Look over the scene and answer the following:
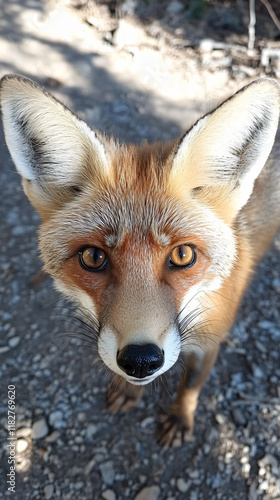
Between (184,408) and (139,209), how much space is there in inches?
63.6

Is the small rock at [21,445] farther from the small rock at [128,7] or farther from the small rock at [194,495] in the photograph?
the small rock at [128,7]

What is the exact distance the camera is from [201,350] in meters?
2.32

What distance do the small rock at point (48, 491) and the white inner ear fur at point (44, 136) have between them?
6.41ft

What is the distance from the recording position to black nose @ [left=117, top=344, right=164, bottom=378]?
1.43 meters

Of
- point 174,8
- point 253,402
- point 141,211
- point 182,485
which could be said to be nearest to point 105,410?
point 182,485

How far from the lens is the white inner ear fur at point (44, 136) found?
1.65 metres

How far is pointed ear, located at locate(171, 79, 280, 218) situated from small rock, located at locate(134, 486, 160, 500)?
190 centimetres

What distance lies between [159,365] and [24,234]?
110 inches

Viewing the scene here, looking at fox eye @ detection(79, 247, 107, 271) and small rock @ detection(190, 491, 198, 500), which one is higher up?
fox eye @ detection(79, 247, 107, 271)

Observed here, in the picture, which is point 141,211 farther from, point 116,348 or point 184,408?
point 184,408

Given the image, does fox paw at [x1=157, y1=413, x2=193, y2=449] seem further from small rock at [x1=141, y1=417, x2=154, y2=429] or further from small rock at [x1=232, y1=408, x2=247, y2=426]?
small rock at [x1=232, y1=408, x2=247, y2=426]

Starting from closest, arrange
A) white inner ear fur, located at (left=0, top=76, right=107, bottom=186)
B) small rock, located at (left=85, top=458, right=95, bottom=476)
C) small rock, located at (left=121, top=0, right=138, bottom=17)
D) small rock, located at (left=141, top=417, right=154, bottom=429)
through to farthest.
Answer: white inner ear fur, located at (left=0, top=76, right=107, bottom=186)
small rock, located at (left=85, top=458, right=95, bottom=476)
small rock, located at (left=141, top=417, right=154, bottom=429)
small rock, located at (left=121, top=0, right=138, bottom=17)

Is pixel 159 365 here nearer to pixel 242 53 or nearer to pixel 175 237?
pixel 175 237

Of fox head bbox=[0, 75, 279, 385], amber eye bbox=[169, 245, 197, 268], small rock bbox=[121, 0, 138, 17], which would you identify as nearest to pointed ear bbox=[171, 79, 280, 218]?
fox head bbox=[0, 75, 279, 385]
